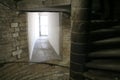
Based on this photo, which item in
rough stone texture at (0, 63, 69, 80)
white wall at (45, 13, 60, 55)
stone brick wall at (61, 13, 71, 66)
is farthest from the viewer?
white wall at (45, 13, 60, 55)

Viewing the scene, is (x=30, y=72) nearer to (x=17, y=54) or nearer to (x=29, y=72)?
(x=29, y=72)

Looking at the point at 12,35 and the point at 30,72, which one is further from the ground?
the point at 12,35

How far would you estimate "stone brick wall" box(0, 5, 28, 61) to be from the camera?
3.74 meters

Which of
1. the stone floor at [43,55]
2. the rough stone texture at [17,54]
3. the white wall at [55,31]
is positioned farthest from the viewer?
the white wall at [55,31]

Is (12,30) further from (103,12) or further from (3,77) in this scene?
(103,12)

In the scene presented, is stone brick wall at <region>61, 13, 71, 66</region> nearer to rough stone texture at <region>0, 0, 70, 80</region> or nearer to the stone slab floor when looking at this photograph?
rough stone texture at <region>0, 0, 70, 80</region>

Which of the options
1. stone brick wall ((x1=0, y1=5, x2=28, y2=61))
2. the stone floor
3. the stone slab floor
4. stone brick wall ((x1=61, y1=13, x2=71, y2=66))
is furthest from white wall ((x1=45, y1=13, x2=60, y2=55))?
the stone slab floor

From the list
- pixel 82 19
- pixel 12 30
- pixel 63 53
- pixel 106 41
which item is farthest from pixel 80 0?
pixel 63 53

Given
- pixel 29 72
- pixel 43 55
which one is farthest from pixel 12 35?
pixel 43 55

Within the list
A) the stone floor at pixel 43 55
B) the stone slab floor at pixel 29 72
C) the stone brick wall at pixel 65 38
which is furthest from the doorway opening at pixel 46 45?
the stone slab floor at pixel 29 72

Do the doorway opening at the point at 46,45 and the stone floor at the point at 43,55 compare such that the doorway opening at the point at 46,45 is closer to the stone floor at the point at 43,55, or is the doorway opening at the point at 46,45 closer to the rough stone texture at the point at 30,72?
the stone floor at the point at 43,55

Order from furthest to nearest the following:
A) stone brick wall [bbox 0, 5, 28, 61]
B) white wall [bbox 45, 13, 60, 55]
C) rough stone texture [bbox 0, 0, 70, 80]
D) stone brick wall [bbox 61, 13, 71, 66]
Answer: white wall [bbox 45, 13, 60, 55]
stone brick wall [bbox 61, 13, 71, 66]
stone brick wall [bbox 0, 5, 28, 61]
rough stone texture [bbox 0, 0, 70, 80]

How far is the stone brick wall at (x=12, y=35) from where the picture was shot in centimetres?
374

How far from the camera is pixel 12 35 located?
156 inches
